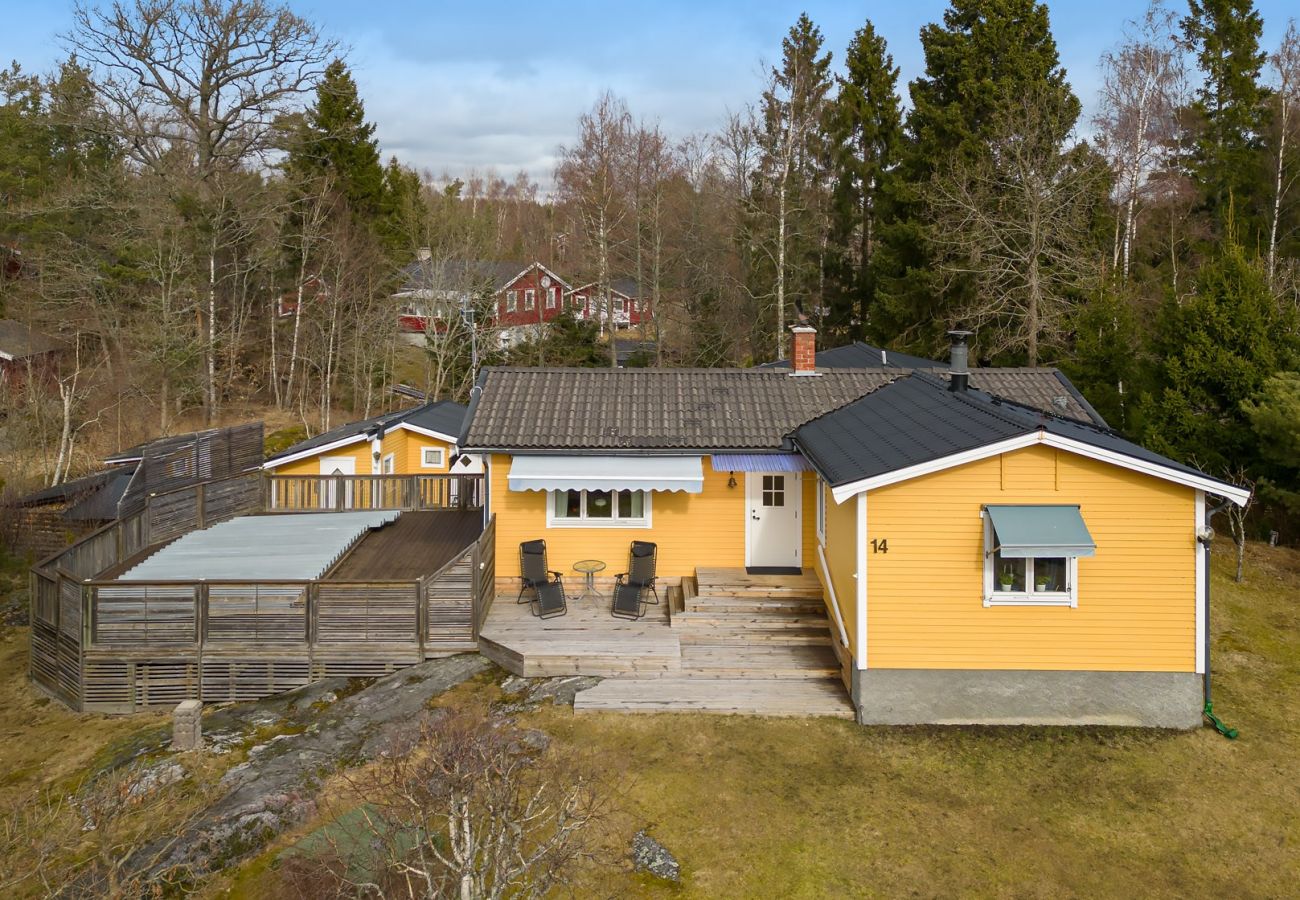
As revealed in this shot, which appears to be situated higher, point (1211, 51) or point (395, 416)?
point (1211, 51)

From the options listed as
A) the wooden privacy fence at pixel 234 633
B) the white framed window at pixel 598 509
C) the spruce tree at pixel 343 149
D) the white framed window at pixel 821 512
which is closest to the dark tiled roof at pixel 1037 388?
the white framed window at pixel 821 512

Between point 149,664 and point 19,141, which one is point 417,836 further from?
point 19,141

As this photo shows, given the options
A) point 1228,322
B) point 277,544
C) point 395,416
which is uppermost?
point 1228,322

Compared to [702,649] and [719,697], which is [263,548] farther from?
[719,697]

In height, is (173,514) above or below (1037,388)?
below

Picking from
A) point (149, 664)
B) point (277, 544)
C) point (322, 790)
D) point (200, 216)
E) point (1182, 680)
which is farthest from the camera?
point (200, 216)

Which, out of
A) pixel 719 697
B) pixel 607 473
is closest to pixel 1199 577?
pixel 719 697

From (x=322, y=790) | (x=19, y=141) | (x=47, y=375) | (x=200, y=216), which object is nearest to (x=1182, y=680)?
(x=322, y=790)
